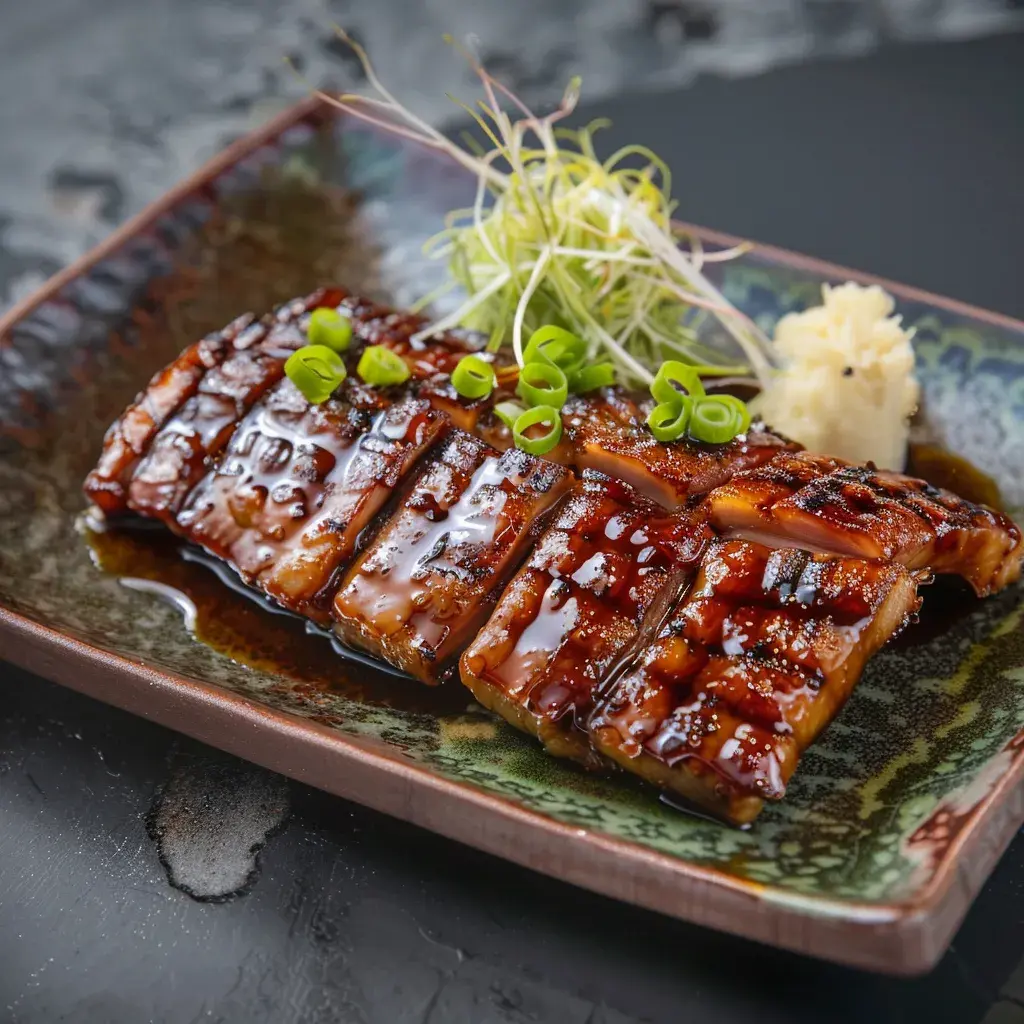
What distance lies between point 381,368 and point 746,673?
5.21 ft

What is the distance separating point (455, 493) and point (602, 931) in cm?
128

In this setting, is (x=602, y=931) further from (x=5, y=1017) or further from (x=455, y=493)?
(x=5, y=1017)

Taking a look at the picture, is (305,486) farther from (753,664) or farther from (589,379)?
(753,664)

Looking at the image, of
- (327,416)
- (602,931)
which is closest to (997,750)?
(602,931)

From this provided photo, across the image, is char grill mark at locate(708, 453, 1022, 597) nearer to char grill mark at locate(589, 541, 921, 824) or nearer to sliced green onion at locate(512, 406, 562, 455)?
char grill mark at locate(589, 541, 921, 824)

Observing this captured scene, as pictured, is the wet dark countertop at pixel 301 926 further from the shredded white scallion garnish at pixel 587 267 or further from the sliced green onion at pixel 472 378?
the shredded white scallion garnish at pixel 587 267

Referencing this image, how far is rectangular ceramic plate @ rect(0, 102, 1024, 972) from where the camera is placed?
8.75 ft

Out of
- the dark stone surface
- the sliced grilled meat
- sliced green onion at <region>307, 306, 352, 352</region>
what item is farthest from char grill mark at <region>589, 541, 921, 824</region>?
the sliced grilled meat

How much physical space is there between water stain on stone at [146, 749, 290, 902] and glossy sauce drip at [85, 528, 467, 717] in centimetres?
29

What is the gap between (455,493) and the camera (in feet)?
11.4

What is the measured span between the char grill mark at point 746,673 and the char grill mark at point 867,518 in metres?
0.10

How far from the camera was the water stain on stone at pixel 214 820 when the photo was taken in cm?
320

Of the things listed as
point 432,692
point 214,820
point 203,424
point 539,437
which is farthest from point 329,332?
point 214,820

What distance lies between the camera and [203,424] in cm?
389
